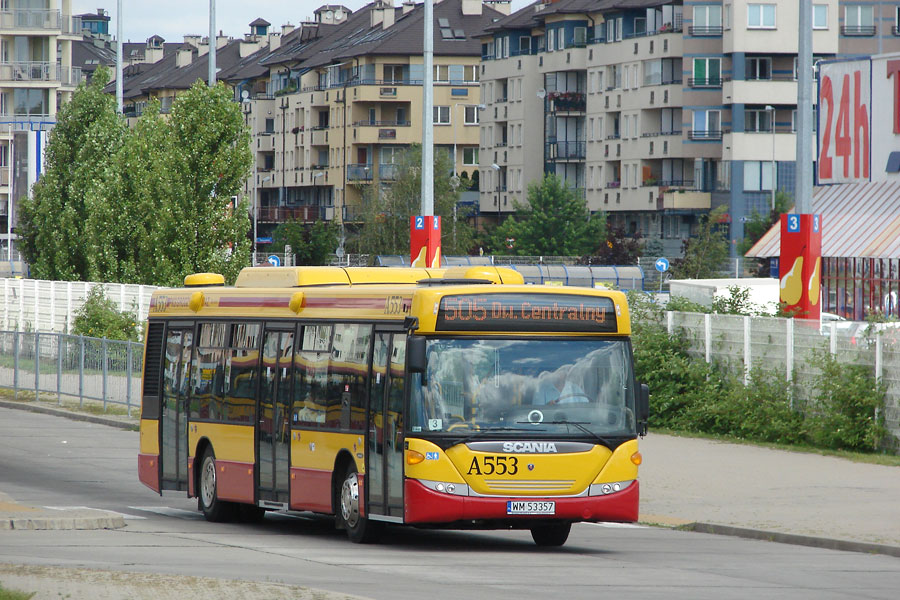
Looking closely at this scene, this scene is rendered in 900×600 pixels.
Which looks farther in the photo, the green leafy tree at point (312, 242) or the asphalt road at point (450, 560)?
the green leafy tree at point (312, 242)

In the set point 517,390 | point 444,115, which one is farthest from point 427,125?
point 444,115

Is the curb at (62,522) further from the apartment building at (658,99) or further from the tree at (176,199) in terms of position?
the apartment building at (658,99)

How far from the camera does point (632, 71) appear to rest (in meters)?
108

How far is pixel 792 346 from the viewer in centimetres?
2533

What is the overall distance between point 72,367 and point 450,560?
2382 centimetres

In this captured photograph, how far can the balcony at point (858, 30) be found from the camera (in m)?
98.6

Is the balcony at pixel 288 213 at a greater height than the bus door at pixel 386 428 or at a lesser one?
greater

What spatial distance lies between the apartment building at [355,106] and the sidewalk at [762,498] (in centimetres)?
9878

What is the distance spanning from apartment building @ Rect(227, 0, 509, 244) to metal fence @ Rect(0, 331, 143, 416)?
82929 mm

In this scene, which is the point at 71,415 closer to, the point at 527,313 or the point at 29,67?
the point at 527,313

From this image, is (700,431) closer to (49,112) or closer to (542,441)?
(542,441)

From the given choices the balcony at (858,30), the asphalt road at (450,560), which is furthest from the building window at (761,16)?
the asphalt road at (450,560)

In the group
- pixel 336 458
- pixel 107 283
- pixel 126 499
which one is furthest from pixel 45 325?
pixel 336 458

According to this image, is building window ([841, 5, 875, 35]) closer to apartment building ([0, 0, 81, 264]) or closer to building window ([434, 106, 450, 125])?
building window ([434, 106, 450, 125])
